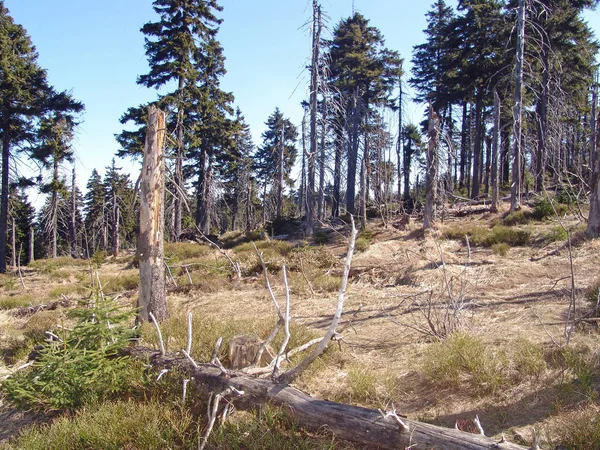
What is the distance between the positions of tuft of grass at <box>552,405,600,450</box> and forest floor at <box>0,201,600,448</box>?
0.10ft

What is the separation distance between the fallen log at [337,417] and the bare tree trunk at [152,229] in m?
2.64

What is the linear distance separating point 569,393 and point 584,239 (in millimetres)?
8430

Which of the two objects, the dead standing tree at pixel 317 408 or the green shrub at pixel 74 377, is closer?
the dead standing tree at pixel 317 408

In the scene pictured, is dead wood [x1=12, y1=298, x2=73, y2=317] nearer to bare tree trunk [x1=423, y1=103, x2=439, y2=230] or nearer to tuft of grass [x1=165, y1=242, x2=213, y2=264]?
tuft of grass [x1=165, y1=242, x2=213, y2=264]

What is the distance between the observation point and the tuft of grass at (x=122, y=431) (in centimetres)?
363

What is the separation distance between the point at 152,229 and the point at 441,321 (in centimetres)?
481

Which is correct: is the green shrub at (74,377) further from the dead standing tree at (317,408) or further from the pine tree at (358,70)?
the pine tree at (358,70)

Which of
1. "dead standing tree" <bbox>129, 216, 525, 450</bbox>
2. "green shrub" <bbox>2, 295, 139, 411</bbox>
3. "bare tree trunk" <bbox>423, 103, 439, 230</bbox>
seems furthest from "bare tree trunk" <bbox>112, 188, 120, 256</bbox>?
"dead standing tree" <bbox>129, 216, 525, 450</bbox>

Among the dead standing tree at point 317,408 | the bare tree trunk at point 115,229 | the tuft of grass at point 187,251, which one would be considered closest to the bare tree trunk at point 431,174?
the tuft of grass at point 187,251

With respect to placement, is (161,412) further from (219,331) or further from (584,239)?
(584,239)

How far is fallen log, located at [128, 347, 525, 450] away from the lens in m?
2.91

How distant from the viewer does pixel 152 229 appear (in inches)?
276

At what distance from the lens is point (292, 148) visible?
124ft

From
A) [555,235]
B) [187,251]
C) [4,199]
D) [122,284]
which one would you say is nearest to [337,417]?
[555,235]
